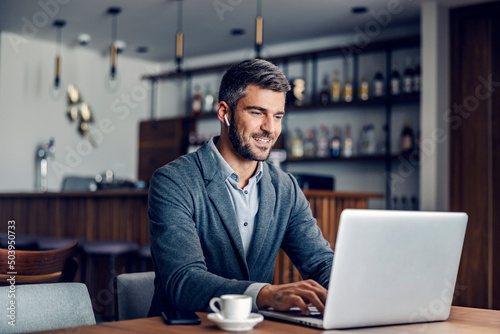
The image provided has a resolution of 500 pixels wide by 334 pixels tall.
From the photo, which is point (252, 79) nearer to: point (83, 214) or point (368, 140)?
point (83, 214)

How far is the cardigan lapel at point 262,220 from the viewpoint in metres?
1.56

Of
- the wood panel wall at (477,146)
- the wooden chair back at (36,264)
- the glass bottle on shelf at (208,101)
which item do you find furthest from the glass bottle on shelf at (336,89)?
the wooden chair back at (36,264)

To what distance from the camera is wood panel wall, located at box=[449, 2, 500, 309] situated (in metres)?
4.30

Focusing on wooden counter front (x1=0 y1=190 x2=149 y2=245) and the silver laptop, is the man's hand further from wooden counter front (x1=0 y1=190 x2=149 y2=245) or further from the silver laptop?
wooden counter front (x1=0 y1=190 x2=149 y2=245)

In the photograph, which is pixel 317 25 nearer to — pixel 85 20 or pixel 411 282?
pixel 85 20

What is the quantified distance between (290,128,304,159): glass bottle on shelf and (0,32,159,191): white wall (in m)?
2.02

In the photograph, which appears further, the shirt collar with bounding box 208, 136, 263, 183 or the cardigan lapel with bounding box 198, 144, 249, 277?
the shirt collar with bounding box 208, 136, 263, 183

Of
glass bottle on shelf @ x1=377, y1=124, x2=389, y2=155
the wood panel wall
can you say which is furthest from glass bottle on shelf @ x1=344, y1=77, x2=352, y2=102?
the wood panel wall

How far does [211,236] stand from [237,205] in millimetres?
135

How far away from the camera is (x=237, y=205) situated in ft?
5.23

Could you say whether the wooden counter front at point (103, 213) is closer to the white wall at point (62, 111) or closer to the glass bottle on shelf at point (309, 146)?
the white wall at point (62, 111)

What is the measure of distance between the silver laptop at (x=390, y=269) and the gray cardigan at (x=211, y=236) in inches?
9.1

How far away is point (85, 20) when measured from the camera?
16.9 ft

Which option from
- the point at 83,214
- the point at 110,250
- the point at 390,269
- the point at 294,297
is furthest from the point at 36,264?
the point at 83,214
